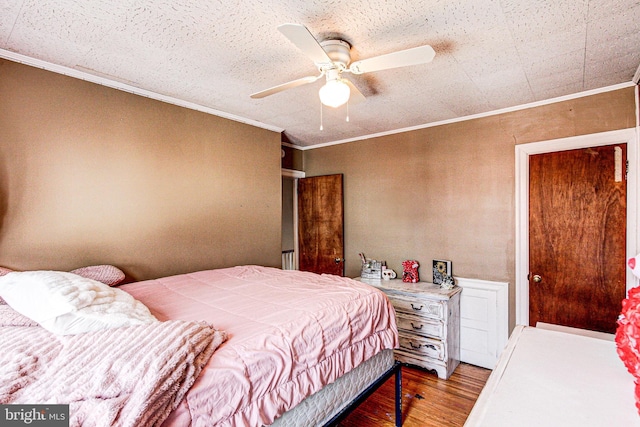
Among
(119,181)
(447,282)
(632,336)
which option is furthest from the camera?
(447,282)

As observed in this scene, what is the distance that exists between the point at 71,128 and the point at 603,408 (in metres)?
3.16

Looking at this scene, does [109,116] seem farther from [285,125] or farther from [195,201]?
[285,125]

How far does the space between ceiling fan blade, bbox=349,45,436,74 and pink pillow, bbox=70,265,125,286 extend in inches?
85.2

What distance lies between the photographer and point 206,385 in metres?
1.08

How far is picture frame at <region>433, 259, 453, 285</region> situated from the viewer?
3281 millimetres

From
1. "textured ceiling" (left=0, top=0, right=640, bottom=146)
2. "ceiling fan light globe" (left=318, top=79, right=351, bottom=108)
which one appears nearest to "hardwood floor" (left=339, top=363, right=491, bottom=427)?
"ceiling fan light globe" (left=318, top=79, right=351, bottom=108)

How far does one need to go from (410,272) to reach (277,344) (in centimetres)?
242

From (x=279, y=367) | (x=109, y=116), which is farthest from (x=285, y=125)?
(x=279, y=367)

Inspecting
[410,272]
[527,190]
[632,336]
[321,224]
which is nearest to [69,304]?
[632,336]

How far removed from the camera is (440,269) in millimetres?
3324

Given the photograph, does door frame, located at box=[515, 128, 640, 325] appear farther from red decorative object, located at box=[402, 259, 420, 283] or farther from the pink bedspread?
the pink bedspread

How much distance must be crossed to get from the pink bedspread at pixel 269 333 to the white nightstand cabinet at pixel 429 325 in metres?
1.01

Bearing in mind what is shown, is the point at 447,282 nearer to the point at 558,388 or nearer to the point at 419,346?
the point at 419,346

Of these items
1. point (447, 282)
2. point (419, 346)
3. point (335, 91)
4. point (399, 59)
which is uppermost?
point (399, 59)
